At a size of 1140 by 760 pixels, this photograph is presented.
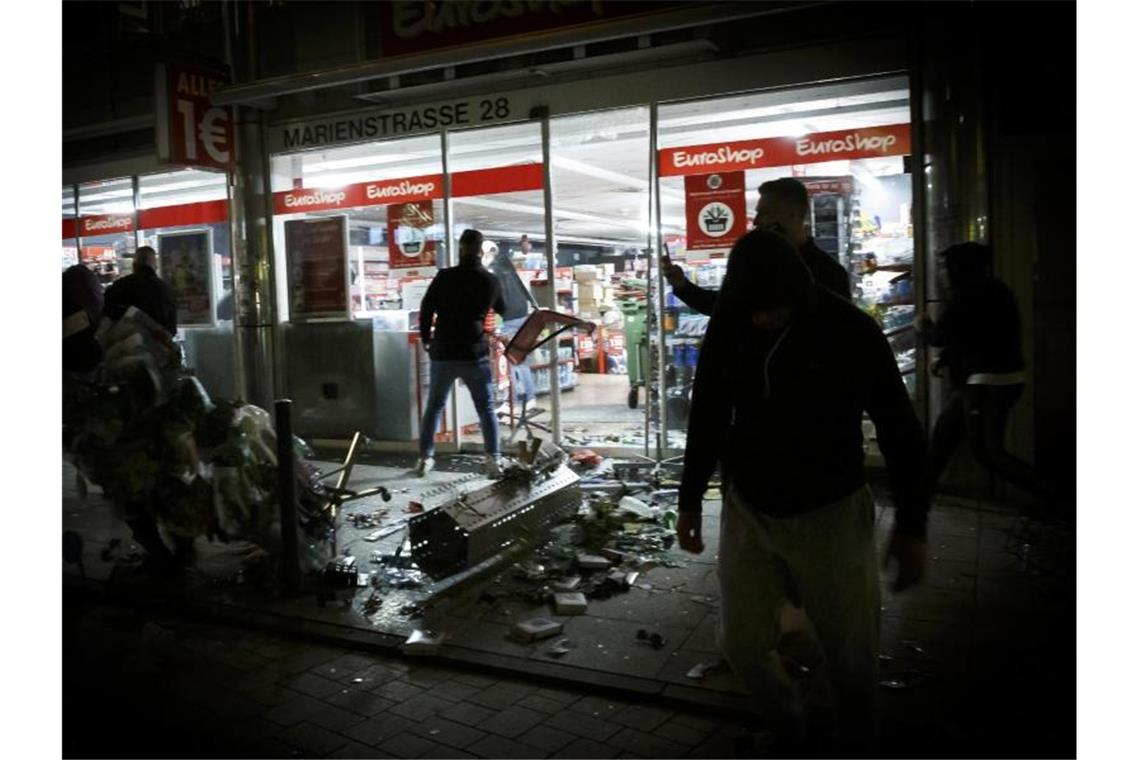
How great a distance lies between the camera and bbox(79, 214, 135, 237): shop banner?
12234 millimetres

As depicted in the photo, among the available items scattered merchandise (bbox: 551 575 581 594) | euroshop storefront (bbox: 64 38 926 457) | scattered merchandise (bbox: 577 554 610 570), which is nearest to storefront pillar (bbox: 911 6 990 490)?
euroshop storefront (bbox: 64 38 926 457)

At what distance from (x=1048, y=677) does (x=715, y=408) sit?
205cm

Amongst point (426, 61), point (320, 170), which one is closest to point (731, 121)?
point (426, 61)

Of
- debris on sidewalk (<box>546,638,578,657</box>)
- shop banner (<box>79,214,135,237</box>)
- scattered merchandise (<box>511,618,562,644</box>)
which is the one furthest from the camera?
shop banner (<box>79,214,135,237</box>)

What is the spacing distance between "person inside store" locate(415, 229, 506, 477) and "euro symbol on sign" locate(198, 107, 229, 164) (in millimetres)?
3623

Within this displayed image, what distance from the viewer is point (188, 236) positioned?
37.4 ft

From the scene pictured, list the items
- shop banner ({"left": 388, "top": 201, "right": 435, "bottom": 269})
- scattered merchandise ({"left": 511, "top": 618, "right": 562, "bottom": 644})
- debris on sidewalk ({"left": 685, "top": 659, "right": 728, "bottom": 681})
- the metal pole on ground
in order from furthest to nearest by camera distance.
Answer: shop banner ({"left": 388, "top": 201, "right": 435, "bottom": 269})
the metal pole on ground
scattered merchandise ({"left": 511, "top": 618, "right": 562, "bottom": 644})
debris on sidewalk ({"left": 685, "top": 659, "right": 728, "bottom": 681})

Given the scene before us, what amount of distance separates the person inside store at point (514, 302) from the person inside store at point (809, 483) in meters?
5.57

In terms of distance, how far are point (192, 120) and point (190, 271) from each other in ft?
7.86

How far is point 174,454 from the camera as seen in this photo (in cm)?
512

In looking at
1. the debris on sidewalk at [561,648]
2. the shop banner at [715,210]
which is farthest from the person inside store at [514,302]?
the debris on sidewalk at [561,648]

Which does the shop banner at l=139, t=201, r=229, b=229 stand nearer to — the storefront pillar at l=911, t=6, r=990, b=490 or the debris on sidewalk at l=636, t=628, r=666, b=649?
the storefront pillar at l=911, t=6, r=990, b=490

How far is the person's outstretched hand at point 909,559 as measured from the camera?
9.12ft

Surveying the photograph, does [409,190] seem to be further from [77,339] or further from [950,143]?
[950,143]
